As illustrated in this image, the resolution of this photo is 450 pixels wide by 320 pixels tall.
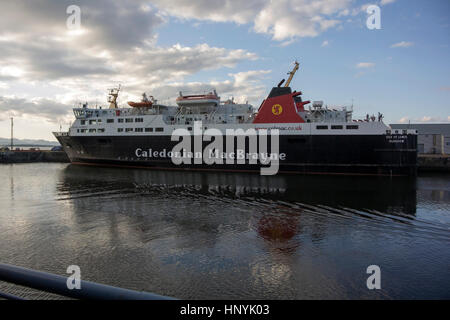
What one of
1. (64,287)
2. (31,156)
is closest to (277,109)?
(64,287)

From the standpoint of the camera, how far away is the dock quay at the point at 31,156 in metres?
58.0

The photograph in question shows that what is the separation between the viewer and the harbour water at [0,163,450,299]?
8172 millimetres

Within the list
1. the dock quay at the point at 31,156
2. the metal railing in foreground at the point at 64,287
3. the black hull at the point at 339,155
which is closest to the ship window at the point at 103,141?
the black hull at the point at 339,155

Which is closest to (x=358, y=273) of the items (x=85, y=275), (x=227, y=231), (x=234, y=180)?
(x=227, y=231)

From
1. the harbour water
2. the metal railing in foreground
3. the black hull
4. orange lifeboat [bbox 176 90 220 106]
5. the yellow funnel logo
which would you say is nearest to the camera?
the metal railing in foreground

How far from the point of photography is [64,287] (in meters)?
1.88

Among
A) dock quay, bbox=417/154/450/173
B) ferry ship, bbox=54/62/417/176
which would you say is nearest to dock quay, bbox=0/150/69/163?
ferry ship, bbox=54/62/417/176

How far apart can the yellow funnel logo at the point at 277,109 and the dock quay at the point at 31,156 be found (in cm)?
4391

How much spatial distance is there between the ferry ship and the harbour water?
361 inches

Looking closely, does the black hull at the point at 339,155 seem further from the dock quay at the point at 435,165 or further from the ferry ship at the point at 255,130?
the dock quay at the point at 435,165

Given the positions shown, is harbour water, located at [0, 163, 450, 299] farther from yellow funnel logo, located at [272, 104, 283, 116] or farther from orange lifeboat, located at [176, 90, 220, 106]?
orange lifeboat, located at [176, 90, 220, 106]

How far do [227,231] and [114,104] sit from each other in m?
36.1

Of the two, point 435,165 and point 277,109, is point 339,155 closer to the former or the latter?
point 277,109
